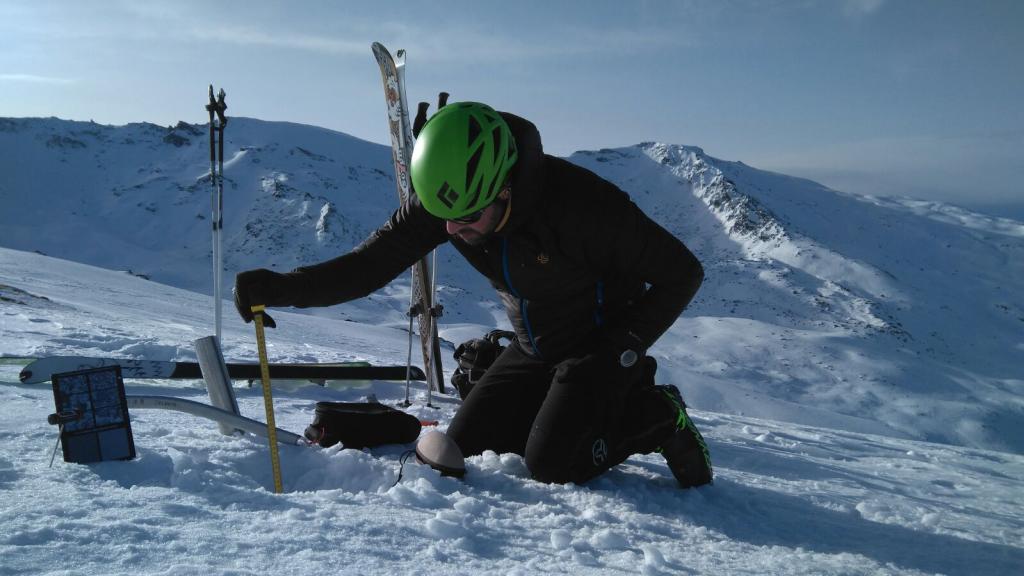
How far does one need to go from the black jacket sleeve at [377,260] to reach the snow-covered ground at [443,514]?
0.79 meters

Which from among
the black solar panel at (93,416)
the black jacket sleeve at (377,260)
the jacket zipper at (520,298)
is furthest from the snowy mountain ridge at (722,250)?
the black solar panel at (93,416)

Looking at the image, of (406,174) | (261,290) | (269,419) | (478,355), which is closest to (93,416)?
(269,419)

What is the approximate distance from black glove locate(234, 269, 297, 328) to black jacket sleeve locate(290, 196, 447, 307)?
0.32 feet

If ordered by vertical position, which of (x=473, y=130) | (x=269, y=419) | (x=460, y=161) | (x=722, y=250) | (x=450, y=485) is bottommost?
(x=450, y=485)

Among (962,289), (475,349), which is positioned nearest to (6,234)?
(475,349)

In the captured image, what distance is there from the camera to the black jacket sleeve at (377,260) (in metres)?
2.97

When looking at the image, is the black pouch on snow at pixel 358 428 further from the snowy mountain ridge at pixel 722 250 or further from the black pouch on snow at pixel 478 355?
the snowy mountain ridge at pixel 722 250

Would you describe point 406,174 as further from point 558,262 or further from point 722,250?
point 722,250

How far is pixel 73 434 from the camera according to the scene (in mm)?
2270

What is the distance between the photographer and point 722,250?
2362 inches

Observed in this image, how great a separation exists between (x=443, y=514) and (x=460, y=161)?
4.54 feet

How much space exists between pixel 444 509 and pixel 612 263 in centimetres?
140

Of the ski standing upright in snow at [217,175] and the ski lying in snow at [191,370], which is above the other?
the ski standing upright in snow at [217,175]

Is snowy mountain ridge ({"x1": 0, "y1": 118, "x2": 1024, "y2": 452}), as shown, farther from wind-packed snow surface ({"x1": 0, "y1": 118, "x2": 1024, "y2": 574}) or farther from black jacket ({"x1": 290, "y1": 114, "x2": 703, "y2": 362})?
black jacket ({"x1": 290, "y1": 114, "x2": 703, "y2": 362})
